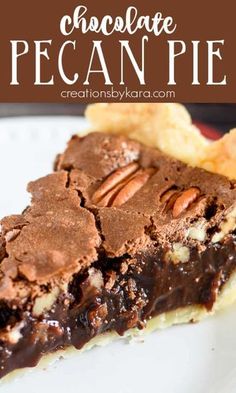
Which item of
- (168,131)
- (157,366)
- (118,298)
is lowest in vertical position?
(157,366)

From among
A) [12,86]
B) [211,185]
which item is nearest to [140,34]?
[12,86]

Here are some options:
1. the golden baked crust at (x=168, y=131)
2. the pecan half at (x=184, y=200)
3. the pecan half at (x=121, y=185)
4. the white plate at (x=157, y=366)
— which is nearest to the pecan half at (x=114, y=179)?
the pecan half at (x=121, y=185)

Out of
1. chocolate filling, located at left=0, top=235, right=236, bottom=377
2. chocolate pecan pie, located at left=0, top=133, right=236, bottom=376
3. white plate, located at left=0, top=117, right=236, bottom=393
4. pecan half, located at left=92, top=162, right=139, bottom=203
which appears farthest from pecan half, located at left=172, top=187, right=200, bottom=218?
white plate, located at left=0, top=117, right=236, bottom=393

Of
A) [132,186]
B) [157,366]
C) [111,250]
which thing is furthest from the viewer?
[132,186]

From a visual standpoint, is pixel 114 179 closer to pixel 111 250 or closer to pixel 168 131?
pixel 168 131

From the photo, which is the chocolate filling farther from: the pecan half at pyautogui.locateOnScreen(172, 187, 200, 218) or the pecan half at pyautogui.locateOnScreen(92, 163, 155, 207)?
the pecan half at pyautogui.locateOnScreen(92, 163, 155, 207)

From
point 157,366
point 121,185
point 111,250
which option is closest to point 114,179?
point 121,185
